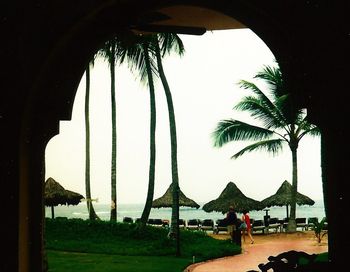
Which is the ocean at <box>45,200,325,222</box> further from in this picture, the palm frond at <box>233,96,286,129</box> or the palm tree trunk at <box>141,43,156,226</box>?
the palm tree trunk at <box>141,43,156,226</box>

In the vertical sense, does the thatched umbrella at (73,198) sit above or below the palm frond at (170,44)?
below

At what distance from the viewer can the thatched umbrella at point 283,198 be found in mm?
30703

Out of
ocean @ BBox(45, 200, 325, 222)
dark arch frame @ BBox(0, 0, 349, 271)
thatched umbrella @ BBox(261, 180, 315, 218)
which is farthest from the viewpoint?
ocean @ BBox(45, 200, 325, 222)

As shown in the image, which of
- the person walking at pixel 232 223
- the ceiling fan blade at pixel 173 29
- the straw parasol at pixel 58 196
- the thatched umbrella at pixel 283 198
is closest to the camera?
the ceiling fan blade at pixel 173 29

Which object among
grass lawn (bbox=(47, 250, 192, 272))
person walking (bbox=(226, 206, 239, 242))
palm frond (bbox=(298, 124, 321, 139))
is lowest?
grass lawn (bbox=(47, 250, 192, 272))

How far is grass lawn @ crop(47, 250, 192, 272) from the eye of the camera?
1230cm

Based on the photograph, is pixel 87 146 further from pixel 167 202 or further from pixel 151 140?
pixel 167 202

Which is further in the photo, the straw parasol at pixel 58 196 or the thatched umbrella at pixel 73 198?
the thatched umbrella at pixel 73 198

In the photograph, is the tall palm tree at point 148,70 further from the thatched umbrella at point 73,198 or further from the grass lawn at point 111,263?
the thatched umbrella at point 73,198

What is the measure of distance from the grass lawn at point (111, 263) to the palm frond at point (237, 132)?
11069mm

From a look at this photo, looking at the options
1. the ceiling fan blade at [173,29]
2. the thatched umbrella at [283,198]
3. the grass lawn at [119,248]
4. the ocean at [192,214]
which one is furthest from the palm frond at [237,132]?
the ocean at [192,214]

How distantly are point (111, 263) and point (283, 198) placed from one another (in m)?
19.4

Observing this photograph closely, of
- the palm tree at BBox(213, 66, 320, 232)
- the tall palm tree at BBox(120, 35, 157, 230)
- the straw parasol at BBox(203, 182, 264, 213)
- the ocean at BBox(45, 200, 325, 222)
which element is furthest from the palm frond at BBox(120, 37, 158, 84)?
the ocean at BBox(45, 200, 325, 222)

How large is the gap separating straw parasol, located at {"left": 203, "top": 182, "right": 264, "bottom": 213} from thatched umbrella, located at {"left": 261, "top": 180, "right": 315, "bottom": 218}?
2.33 ft
